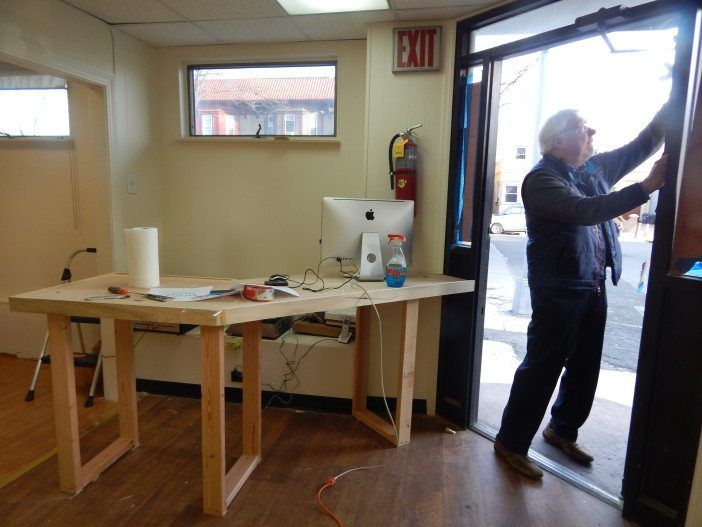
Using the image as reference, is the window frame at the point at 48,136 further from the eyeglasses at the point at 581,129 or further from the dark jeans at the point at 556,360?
the dark jeans at the point at 556,360

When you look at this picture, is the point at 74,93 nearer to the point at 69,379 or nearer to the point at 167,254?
the point at 167,254

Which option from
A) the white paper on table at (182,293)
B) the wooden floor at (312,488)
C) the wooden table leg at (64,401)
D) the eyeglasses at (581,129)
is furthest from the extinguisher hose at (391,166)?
the wooden table leg at (64,401)

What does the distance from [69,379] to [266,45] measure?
222 cm

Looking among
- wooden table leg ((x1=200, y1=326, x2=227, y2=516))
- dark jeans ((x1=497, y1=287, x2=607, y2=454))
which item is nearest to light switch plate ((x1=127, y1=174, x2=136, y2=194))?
wooden table leg ((x1=200, y1=326, x2=227, y2=516))

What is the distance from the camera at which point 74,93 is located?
293cm

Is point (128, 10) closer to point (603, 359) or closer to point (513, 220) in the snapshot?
point (513, 220)

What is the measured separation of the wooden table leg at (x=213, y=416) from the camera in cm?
169

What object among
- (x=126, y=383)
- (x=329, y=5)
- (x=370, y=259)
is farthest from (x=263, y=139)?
(x=126, y=383)

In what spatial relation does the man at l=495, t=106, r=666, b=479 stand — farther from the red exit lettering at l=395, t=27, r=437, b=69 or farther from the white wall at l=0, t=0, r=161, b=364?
the white wall at l=0, t=0, r=161, b=364

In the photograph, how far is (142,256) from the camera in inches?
75.0

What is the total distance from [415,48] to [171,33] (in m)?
1.48

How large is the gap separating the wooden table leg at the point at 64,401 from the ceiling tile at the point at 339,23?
6.40ft

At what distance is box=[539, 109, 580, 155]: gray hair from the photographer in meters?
1.96

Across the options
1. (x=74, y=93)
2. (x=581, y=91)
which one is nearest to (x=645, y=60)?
(x=581, y=91)
